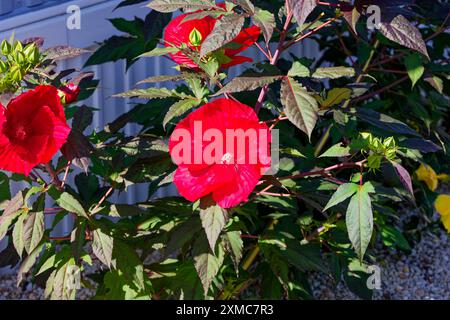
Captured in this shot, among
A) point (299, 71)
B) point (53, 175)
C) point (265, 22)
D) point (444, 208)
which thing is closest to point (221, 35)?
point (265, 22)

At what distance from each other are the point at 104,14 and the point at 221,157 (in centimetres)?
123

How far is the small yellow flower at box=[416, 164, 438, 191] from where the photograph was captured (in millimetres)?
2830

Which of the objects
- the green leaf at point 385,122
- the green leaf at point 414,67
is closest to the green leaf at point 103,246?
the green leaf at point 385,122

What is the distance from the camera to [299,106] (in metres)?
1.56

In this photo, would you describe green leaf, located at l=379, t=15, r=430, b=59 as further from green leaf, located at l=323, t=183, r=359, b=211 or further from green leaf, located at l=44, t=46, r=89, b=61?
green leaf, located at l=44, t=46, r=89, b=61

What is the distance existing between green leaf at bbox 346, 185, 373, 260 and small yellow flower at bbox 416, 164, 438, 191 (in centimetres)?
126

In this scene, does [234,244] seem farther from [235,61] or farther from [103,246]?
[235,61]

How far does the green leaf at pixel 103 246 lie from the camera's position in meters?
1.77

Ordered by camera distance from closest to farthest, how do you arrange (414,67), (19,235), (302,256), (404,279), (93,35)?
(19,235)
(302,256)
(414,67)
(93,35)
(404,279)

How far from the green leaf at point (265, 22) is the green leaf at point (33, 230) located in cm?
62

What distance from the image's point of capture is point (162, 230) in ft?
6.37

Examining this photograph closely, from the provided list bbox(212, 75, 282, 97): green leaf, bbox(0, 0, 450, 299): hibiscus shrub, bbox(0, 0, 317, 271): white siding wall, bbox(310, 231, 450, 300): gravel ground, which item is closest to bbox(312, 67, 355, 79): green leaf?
bbox(0, 0, 450, 299): hibiscus shrub

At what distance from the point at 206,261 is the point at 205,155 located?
309 mm
